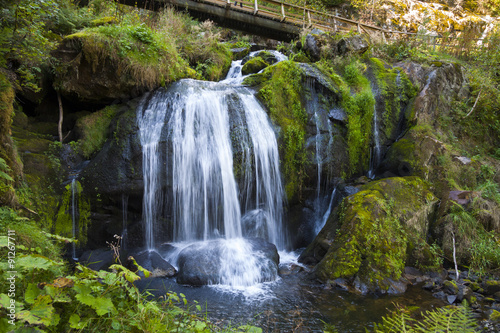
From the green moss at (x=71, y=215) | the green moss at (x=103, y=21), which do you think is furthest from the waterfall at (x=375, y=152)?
the green moss at (x=103, y=21)

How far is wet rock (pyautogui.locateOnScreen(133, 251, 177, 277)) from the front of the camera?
5.87m

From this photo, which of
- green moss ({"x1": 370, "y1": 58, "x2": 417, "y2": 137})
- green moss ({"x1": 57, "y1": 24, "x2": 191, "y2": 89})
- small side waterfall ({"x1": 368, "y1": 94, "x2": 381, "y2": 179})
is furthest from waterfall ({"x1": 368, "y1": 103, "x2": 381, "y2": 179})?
green moss ({"x1": 57, "y1": 24, "x2": 191, "y2": 89})

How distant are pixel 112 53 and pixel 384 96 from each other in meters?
8.38

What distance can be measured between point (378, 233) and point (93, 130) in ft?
23.6

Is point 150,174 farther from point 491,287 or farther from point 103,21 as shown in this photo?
point 491,287

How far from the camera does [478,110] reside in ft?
35.3

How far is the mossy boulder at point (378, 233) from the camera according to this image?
220 inches

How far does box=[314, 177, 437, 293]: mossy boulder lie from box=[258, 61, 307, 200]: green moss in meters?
1.90

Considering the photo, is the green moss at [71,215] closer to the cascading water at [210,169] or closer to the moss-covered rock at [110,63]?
the cascading water at [210,169]

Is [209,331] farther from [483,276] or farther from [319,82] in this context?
[319,82]

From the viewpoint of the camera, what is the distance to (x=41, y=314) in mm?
1670

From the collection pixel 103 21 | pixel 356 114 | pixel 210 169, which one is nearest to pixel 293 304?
pixel 210 169

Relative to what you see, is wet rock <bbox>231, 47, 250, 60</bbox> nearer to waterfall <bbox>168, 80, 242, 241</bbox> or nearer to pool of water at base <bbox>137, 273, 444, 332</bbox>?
waterfall <bbox>168, 80, 242, 241</bbox>

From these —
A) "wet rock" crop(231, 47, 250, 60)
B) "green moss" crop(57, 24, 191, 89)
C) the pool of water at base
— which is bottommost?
the pool of water at base
